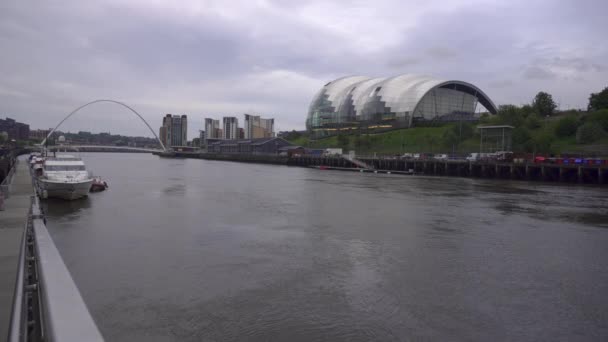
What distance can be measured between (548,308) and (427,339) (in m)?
3.65

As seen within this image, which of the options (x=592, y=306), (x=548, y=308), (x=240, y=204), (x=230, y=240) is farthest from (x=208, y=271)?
(x=240, y=204)

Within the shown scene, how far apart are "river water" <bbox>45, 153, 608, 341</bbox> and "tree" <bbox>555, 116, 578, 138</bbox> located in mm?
51130

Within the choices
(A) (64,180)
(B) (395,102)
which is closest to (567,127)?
(B) (395,102)

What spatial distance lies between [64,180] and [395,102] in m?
91.6

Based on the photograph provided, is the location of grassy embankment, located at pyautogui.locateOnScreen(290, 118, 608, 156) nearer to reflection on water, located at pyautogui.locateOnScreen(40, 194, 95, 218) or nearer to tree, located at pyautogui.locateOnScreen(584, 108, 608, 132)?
tree, located at pyautogui.locateOnScreen(584, 108, 608, 132)

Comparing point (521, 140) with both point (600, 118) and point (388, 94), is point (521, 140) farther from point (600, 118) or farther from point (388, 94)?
→ point (388, 94)

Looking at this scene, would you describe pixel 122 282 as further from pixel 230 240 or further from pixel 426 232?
pixel 426 232

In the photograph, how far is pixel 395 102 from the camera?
10644 cm

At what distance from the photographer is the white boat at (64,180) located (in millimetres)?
24078

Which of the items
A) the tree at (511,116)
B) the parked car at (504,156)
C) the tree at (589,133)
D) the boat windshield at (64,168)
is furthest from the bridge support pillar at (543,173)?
the boat windshield at (64,168)

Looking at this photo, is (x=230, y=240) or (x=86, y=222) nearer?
(x=230, y=240)

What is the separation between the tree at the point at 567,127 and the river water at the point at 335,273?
168ft

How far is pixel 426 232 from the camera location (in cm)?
1778

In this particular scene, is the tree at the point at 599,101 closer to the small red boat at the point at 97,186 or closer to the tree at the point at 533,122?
the tree at the point at 533,122
